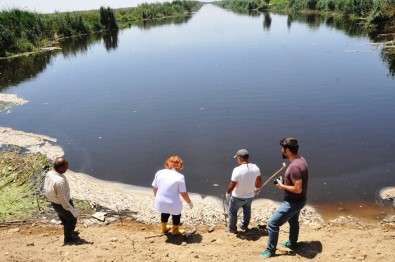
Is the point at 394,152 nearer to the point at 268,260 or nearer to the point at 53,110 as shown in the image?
the point at 268,260

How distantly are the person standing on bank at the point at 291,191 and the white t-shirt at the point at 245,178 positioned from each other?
70 centimetres

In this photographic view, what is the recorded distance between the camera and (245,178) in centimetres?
702

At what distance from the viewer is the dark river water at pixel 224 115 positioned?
39.9 feet

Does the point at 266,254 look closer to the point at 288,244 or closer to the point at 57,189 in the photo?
the point at 288,244

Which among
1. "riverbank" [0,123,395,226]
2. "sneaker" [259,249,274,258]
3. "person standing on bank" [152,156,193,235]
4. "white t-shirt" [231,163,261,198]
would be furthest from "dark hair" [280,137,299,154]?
"riverbank" [0,123,395,226]

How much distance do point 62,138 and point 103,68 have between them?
17304 millimetres

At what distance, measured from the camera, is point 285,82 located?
2292 cm

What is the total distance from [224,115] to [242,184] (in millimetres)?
10722

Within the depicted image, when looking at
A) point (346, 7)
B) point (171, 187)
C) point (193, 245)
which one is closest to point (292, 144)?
point (171, 187)

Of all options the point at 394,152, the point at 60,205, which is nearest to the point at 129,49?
the point at 394,152

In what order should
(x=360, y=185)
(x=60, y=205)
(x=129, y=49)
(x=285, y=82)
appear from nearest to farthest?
(x=60, y=205) < (x=360, y=185) < (x=285, y=82) < (x=129, y=49)

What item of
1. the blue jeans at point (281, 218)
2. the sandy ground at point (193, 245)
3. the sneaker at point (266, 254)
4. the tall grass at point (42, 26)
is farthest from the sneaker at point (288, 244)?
the tall grass at point (42, 26)

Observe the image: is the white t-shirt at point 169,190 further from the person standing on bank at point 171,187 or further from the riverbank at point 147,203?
→ the riverbank at point 147,203

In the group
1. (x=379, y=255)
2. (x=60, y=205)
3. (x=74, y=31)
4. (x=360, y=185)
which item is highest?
(x=74, y=31)
